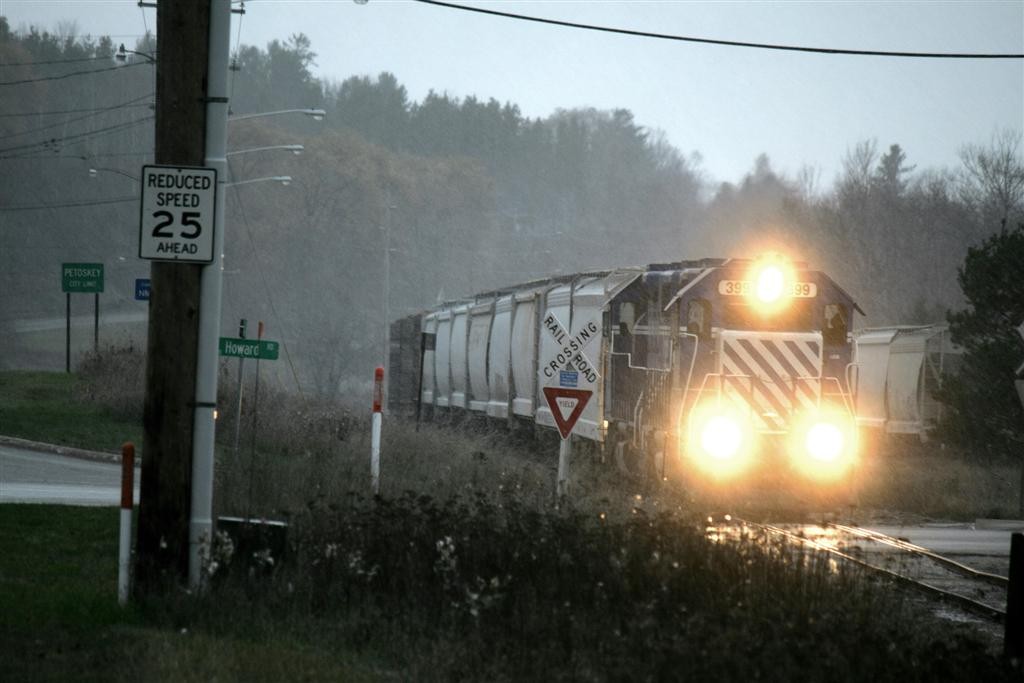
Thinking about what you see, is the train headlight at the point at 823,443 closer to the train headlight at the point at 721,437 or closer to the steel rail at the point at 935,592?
the train headlight at the point at 721,437

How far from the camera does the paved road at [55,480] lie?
18.3 m

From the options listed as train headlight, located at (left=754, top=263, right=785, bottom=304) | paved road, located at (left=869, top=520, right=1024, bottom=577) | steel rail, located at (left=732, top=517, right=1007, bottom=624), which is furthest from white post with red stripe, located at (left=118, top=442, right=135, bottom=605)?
train headlight, located at (left=754, top=263, right=785, bottom=304)

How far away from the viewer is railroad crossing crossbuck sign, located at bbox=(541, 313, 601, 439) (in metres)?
17.5

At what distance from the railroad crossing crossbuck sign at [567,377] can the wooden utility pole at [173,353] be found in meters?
7.34

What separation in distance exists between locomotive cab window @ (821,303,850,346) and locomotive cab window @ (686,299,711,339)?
165 cm

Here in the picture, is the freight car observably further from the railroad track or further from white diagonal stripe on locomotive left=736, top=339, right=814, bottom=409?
the railroad track

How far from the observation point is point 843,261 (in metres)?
64.8

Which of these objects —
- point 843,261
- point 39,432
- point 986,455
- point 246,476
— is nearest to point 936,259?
point 843,261

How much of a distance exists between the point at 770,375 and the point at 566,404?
358 cm

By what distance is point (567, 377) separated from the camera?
18.0 meters

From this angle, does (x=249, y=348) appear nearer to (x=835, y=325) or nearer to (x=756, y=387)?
(x=756, y=387)

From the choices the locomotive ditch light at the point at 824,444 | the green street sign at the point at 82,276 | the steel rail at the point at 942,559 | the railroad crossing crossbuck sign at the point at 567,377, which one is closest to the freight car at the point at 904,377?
the locomotive ditch light at the point at 824,444

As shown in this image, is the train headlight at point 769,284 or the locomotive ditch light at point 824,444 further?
the train headlight at point 769,284

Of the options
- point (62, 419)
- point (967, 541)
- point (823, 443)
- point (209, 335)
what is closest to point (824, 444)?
point (823, 443)
